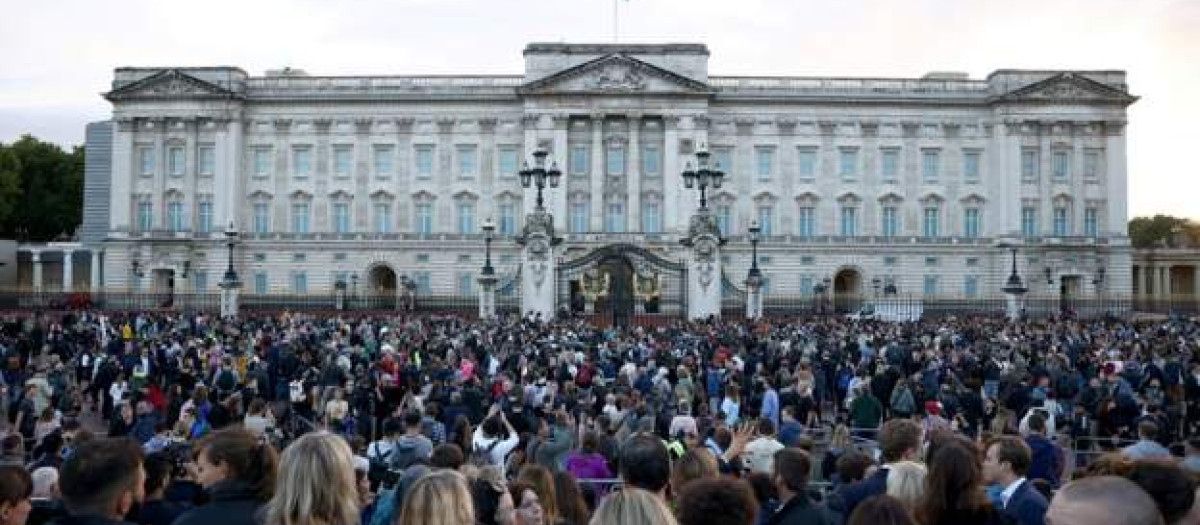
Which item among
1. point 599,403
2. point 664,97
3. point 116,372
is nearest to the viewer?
point 599,403

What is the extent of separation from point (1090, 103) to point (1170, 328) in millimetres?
31985

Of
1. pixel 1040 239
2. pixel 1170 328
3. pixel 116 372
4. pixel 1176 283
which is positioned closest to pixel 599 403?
pixel 116 372

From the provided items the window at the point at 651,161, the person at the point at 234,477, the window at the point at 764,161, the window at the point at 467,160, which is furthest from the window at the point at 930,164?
the person at the point at 234,477

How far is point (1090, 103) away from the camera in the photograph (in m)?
66.4

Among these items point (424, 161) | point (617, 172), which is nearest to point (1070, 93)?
point (617, 172)

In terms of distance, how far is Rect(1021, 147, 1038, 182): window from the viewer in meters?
67.0

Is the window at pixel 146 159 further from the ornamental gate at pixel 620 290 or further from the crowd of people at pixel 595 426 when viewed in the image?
the ornamental gate at pixel 620 290

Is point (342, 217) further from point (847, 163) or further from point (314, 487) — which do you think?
point (314, 487)

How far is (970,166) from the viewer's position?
68438 mm

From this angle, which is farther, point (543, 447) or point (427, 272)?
point (427, 272)

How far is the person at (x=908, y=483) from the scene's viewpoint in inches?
243

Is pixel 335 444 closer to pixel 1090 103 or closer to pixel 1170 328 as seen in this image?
pixel 1170 328

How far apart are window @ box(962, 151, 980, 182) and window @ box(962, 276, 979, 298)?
628 centimetres

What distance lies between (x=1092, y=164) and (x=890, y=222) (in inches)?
512
